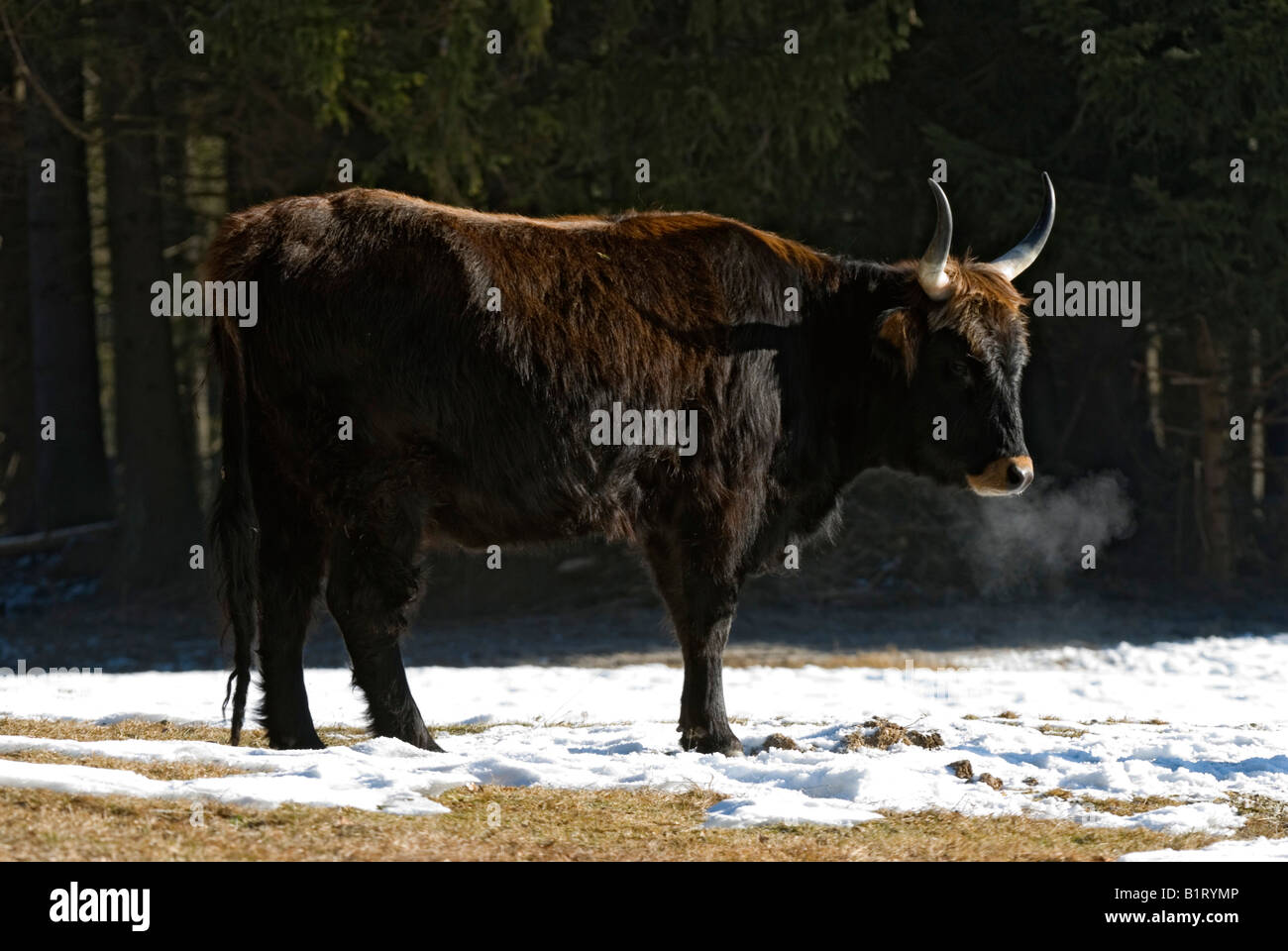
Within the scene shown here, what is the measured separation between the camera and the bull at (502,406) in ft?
23.9

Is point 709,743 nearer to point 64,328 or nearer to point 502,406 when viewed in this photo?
point 502,406

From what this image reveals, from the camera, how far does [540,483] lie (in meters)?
7.38

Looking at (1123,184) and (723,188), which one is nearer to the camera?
(723,188)

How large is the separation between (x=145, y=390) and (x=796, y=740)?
1086 centimetres

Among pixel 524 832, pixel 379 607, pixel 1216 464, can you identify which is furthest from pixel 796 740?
pixel 1216 464

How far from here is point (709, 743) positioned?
7.75 m

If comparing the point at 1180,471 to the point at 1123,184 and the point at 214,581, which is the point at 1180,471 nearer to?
the point at 1123,184

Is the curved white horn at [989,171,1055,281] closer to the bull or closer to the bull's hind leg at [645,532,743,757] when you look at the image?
the bull

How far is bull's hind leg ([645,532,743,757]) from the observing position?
25.6ft

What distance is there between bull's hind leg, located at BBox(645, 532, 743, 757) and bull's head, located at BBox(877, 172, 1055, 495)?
1.31 m

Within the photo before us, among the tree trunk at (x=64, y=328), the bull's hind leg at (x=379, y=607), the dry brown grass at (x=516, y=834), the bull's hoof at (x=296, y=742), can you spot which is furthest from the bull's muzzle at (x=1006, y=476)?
the tree trunk at (x=64, y=328)

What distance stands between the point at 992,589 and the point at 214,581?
1067 centimetres

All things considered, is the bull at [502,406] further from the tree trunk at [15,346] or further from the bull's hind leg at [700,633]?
the tree trunk at [15,346]

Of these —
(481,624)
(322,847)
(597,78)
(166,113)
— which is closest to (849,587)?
(481,624)
